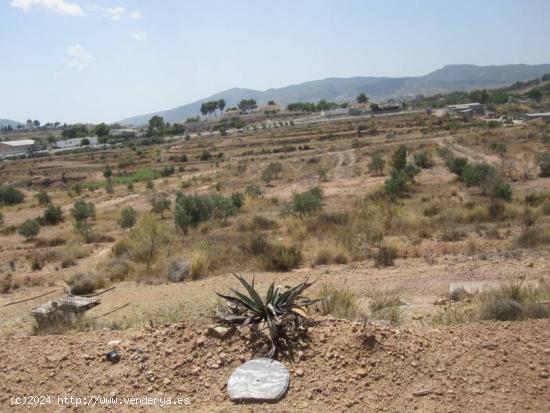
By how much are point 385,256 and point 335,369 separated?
7464 mm

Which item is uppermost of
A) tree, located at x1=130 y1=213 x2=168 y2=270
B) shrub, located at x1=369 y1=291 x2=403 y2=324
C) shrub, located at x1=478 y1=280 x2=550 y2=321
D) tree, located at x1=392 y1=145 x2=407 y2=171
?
shrub, located at x1=478 y1=280 x2=550 y2=321

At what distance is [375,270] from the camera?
11.3 meters

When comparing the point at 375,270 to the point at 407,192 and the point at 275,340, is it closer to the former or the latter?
the point at 275,340

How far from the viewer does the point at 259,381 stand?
15.5ft

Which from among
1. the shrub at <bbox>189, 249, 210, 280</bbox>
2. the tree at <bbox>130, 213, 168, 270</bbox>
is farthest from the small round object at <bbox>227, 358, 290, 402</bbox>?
the tree at <bbox>130, 213, 168, 270</bbox>

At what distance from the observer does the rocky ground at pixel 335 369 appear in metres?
4.35

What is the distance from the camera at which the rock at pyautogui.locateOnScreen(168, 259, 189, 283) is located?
12.0 m

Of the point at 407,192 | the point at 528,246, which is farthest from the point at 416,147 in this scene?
the point at 528,246

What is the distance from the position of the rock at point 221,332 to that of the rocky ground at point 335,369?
7cm

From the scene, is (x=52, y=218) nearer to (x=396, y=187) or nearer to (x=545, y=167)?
(x=396, y=187)

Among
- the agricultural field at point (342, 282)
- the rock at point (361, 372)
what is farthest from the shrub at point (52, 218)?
the rock at point (361, 372)

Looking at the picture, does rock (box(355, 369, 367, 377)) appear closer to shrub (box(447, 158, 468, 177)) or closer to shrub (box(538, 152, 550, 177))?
shrub (box(447, 158, 468, 177))

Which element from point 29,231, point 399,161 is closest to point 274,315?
point 29,231

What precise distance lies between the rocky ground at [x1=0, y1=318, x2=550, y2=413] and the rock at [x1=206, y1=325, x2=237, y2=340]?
0.07m
